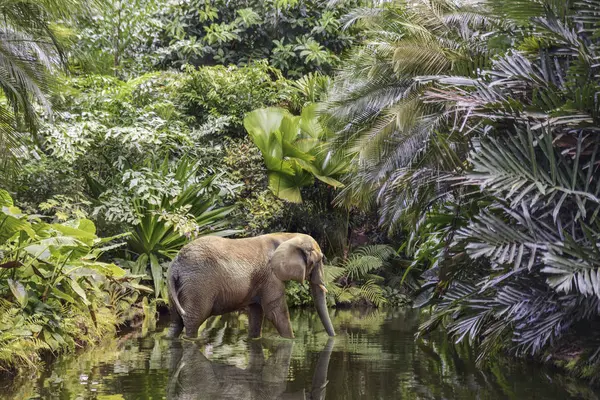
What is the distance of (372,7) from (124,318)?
25.4ft

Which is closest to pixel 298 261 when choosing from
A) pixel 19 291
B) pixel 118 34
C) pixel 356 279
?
pixel 19 291

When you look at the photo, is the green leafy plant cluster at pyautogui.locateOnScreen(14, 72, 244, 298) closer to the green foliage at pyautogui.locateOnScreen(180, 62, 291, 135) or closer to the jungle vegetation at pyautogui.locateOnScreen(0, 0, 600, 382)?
the jungle vegetation at pyautogui.locateOnScreen(0, 0, 600, 382)

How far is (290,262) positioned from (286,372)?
3.20 metres

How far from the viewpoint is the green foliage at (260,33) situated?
74.4 feet

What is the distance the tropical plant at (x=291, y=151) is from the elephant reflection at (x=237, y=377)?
30.1 ft

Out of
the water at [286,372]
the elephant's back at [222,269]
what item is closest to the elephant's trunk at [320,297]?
the water at [286,372]

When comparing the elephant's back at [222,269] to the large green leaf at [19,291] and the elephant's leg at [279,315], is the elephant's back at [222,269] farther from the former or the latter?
the large green leaf at [19,291]

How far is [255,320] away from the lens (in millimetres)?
12008

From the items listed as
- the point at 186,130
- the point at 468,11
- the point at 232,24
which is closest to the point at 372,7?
the point at 468,11

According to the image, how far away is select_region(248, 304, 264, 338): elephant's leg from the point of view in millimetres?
11922

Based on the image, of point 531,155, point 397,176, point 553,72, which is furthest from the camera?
point 397,176

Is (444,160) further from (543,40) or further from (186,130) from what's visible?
(186,130)

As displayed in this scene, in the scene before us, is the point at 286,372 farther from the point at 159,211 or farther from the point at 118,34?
the point at 118,34

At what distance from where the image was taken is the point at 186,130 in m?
18.3
